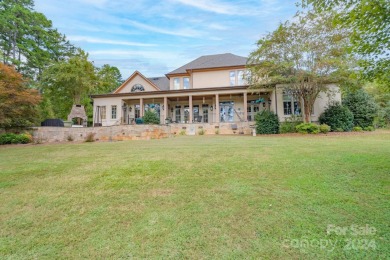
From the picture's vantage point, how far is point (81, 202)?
3494 mm

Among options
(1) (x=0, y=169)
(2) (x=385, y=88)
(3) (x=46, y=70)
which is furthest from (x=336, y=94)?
A: (3) (x=46, y=70)

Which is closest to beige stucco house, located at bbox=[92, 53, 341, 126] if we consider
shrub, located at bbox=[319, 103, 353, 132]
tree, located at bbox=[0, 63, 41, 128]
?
shrub, located at bbox=[319, 103, 353, 132]

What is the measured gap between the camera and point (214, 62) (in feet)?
67.0

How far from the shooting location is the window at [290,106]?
53.4 ft

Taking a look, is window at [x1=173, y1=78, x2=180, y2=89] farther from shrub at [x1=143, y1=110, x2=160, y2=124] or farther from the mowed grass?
the mowed grass

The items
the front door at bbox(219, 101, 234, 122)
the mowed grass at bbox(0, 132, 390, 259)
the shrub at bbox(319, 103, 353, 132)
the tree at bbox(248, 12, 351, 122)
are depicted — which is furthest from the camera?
the front door at bbox(219, 101, 234, 122)

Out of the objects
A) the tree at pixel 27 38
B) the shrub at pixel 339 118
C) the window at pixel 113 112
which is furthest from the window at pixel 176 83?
the tree at pixel 27 38

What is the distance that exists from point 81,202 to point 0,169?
13.5 feet

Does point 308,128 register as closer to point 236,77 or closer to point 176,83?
point 236,77

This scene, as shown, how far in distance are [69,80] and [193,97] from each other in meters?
13.1

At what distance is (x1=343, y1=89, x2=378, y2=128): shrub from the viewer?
50.9 feet

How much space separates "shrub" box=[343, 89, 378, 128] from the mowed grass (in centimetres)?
1320

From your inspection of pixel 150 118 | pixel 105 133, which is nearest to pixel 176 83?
pixel 150 118

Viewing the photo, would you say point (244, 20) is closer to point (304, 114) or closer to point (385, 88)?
point (304, 114)
